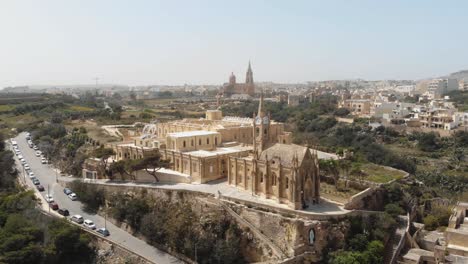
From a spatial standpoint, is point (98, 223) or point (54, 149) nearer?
point (98, 223)

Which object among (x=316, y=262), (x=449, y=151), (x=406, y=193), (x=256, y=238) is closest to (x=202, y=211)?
(x=256, y=238)

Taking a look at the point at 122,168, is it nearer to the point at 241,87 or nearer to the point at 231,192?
the point at 231,192

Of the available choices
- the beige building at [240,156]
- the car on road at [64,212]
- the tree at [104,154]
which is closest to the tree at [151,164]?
the beige building at [240,156]

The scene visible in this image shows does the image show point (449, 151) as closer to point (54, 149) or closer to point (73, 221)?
point (73, 221)

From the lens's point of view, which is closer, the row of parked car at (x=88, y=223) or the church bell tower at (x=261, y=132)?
the row of parked car at (x=88, y=223)

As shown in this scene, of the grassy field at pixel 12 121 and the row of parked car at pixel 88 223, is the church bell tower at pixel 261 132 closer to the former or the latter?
the row of parked car at pixel 88 223

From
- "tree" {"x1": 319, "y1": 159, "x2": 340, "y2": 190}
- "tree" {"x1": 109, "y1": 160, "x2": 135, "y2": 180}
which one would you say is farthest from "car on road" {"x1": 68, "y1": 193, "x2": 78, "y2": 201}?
"tree" {"x1": 319, "y1": 159, "x2": 340, "y2": 190}
